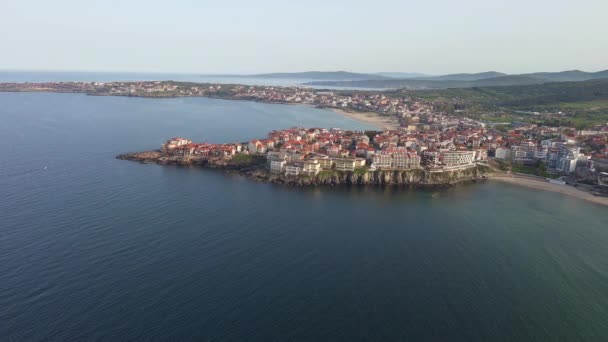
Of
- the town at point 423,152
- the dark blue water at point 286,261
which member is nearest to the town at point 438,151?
the town at point 423,152

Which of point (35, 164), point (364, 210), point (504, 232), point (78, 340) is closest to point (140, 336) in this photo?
point (78, 340)

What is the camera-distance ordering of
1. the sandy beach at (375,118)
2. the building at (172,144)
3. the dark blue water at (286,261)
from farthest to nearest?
the sandy beach at (375,118), the building at (172,144), the dark blue water at (286,261)

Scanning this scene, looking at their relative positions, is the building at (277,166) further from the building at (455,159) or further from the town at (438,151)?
the building at (455,159)

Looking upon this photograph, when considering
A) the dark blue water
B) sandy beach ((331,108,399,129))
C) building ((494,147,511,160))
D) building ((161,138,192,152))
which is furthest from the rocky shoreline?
sandy beach ((331,108,399,129))

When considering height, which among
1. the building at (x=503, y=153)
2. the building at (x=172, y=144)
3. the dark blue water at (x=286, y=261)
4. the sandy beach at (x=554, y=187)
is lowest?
the sandy beach at (x=554, y=187)

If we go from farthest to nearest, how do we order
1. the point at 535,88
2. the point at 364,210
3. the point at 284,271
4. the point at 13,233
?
the point at 535,88 → the point at 364,210 → the point at 13,233 → the point at 284,271

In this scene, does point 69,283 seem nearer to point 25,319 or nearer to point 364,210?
point 25,319

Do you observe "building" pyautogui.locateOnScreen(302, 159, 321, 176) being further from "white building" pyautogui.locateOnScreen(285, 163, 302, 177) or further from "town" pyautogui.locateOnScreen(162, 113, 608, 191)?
"white building" pyautogui.locateOnScreen(285, 163, 302, 177)

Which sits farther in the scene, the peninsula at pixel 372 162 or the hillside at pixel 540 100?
the hillside at pixel 540 100
